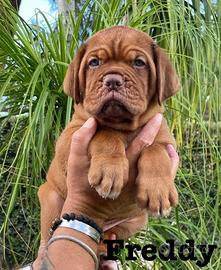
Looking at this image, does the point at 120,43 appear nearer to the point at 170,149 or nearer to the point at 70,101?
the point at 170,149

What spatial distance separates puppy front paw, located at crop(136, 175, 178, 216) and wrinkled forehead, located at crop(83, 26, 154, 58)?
0.47m

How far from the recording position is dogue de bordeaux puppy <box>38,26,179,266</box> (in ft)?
6.51

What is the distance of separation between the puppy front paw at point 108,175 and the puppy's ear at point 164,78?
0.37 meters

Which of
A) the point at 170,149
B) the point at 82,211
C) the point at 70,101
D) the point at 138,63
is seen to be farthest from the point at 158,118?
the point at 70,101

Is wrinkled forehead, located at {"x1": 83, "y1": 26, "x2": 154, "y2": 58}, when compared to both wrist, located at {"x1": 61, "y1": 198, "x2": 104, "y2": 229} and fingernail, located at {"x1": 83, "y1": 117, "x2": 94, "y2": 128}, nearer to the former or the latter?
fingernail, located at {"x1": 83, "y1": 117, "x2": 94, "y2": 128}

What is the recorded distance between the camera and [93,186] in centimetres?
200

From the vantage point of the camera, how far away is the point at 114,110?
205 centimetres

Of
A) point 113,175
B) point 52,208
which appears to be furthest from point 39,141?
point 113,175

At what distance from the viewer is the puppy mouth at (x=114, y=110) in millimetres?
2007

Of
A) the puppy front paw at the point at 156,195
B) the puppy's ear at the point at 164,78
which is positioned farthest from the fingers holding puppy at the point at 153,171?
the puppy's ear at the point at 164,78

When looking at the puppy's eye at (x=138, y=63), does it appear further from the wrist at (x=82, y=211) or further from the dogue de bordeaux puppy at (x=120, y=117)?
the wrist at (x=82, y=211)

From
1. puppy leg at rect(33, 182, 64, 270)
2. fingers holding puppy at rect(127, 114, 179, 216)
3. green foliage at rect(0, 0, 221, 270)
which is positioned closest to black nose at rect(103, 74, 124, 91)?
fingers holding puppy at rect(127, 114, 179, 216)

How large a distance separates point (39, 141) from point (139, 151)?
32.0 inches

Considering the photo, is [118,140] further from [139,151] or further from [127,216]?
[127,216]
